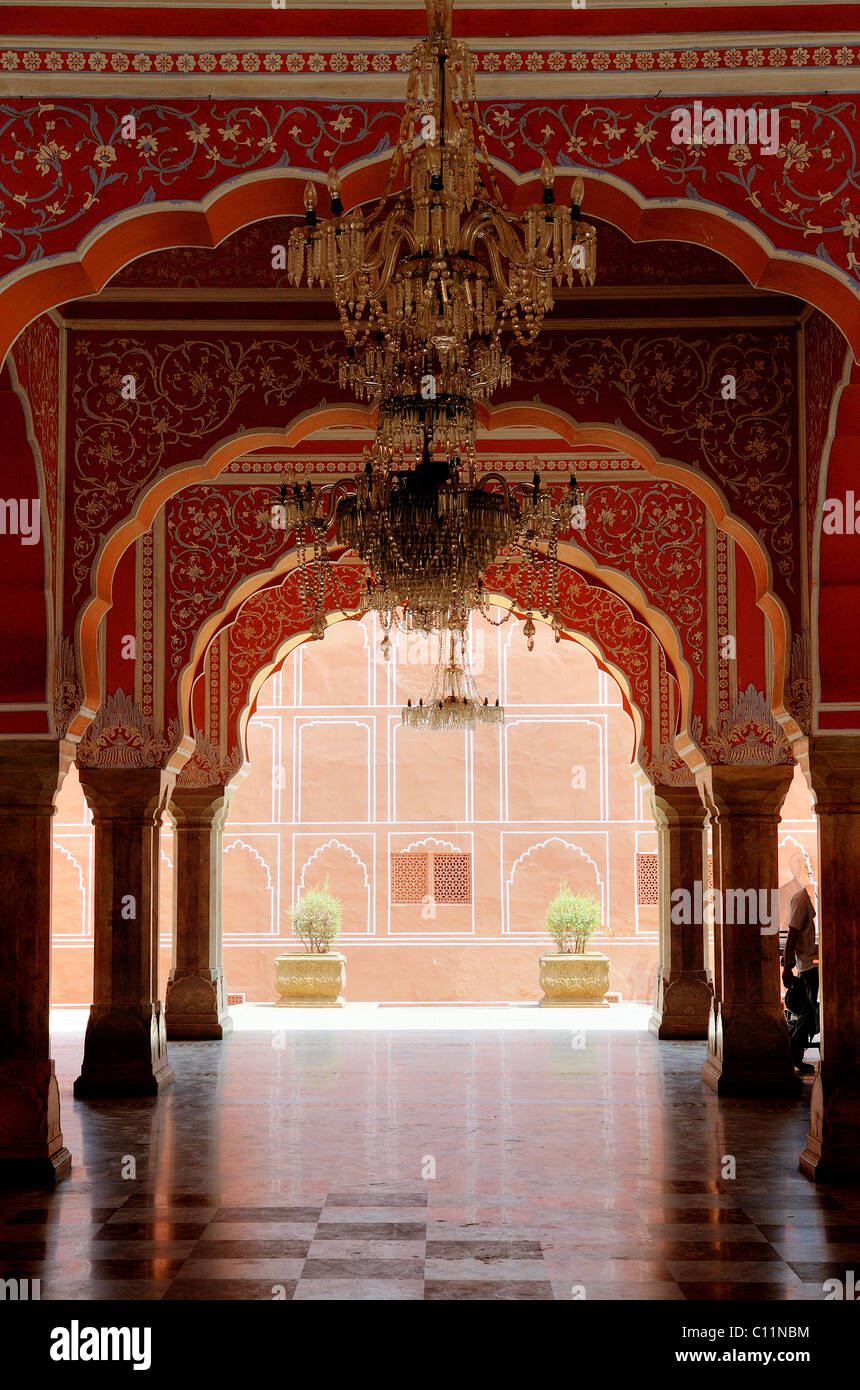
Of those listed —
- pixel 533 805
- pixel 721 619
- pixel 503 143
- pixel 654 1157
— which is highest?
pixel 503 143

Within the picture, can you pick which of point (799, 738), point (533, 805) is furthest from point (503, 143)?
point (533, 805)

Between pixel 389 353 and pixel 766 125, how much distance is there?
1477 mm

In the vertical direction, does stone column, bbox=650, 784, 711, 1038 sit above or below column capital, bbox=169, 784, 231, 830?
below

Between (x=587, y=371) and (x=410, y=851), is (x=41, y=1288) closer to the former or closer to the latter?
(x=587, y=371)

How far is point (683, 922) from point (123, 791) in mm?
4362

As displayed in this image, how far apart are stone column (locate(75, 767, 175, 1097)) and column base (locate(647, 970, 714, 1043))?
4.12m

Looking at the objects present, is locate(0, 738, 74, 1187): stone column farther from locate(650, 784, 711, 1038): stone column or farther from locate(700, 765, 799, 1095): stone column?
locate(650, 784, 711, 1038): stone column

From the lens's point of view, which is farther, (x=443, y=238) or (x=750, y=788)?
(x=750, y=788)

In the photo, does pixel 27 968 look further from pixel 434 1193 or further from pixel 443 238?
pixel 443 238

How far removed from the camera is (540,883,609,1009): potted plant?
49.8 ft

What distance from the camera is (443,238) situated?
4.14 m

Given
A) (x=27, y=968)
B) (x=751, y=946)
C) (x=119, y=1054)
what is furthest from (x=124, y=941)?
(x=751, y=946)

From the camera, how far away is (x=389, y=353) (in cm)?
524

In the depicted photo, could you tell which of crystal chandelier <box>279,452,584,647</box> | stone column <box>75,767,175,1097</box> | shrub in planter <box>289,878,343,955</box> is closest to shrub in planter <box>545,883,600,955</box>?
shrub in planter <box>289,878,343,955</box>
